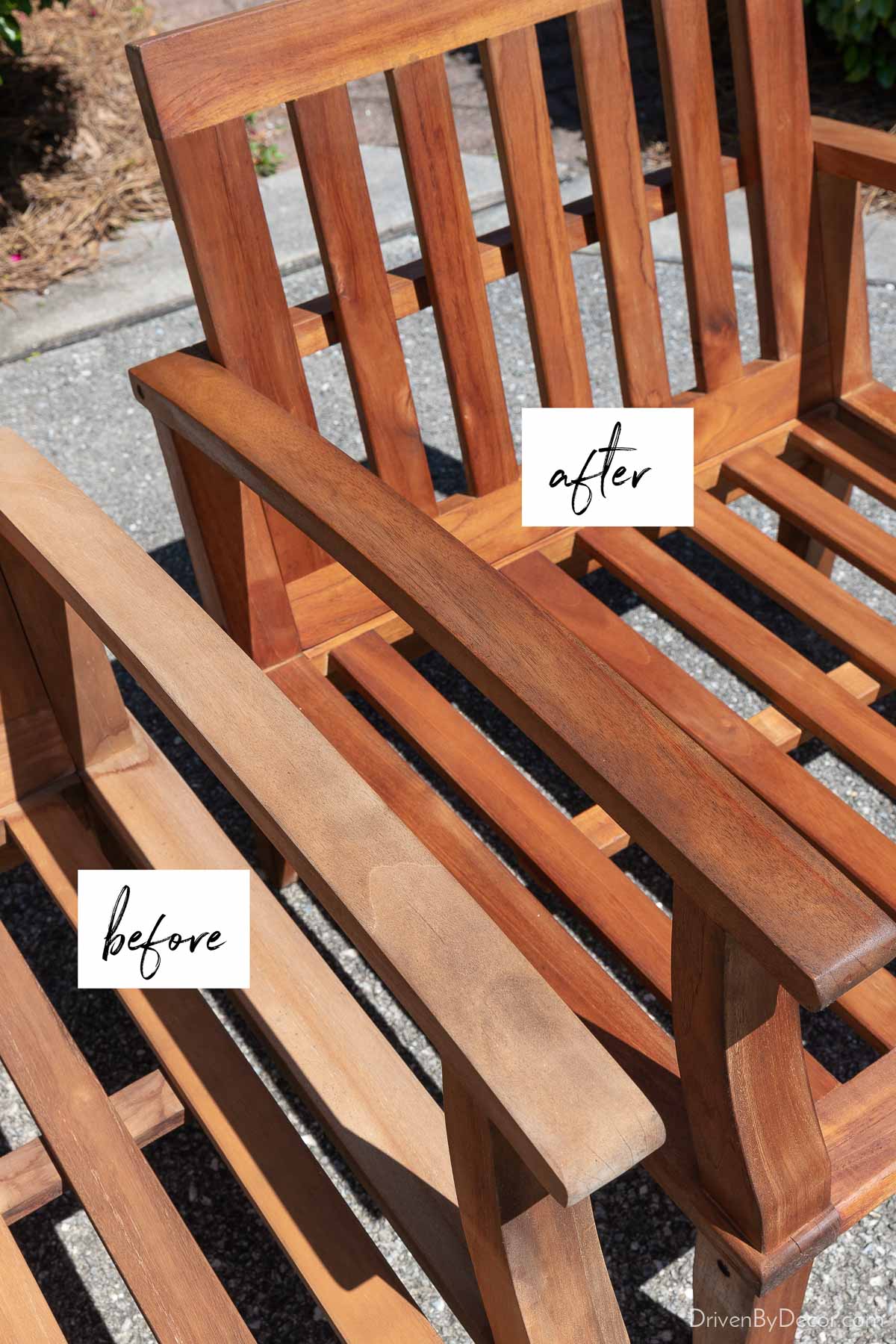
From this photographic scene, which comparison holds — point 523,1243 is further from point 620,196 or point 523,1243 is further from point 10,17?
point 10,17

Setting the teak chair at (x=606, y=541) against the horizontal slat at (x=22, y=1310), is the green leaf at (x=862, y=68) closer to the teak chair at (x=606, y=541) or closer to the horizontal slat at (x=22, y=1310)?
the teak chair at (x=606, y=541)

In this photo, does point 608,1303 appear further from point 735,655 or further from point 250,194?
point 250,194

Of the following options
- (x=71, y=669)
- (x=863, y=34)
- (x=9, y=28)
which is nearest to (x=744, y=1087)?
(x=71, y=669)

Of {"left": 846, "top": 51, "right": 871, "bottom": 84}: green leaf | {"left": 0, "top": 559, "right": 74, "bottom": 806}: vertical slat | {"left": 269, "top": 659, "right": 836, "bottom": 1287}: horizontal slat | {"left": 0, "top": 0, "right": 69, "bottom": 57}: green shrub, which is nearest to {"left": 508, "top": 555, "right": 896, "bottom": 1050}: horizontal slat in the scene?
{"left": 269, "top": 659, "right": 836, "bottom": 1287}: horizontal slat

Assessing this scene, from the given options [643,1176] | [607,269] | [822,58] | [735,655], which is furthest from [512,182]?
[822,58]

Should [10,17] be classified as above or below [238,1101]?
above

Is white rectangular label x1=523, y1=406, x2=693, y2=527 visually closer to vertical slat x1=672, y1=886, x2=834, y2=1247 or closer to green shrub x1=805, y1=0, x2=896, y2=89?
vertical slat x1=672, y1=886, x2=834, y2=1247

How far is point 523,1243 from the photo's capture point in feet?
2.38

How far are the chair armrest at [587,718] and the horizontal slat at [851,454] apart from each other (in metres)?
0.79

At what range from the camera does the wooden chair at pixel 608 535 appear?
2.63 ft

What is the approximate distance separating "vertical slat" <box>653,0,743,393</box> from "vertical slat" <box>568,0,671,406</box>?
50 mm

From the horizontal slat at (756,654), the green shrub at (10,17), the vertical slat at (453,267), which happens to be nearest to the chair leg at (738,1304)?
the horizontal slat at (756,654)

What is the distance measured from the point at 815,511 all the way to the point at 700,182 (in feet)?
1.38

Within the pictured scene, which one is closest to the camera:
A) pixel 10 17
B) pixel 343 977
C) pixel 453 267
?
pixel 453 267
